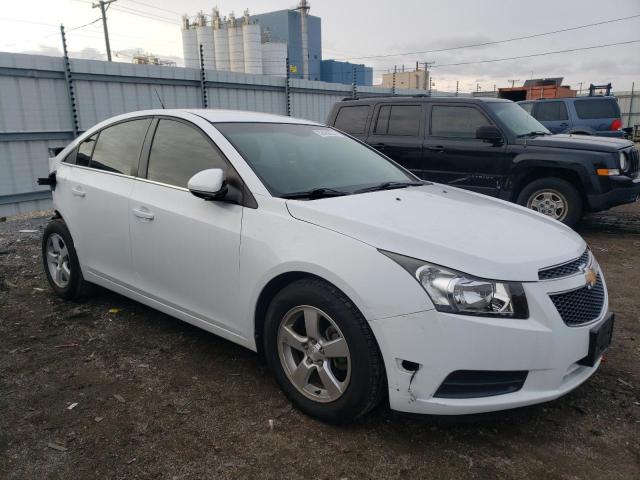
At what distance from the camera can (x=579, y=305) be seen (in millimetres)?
2420

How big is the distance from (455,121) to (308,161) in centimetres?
464

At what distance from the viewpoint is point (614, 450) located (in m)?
2.39

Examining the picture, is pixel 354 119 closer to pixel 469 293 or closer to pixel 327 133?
pixel 327 133

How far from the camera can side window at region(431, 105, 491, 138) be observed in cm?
714

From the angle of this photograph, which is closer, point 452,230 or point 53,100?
point 452,230

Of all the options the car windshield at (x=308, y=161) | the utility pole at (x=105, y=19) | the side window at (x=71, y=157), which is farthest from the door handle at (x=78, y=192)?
A: the utility pole at (x=105, y=19)

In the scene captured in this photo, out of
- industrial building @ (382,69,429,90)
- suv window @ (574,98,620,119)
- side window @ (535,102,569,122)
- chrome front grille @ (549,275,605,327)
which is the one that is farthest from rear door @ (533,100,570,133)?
industrial building @ (382,69,429,90)

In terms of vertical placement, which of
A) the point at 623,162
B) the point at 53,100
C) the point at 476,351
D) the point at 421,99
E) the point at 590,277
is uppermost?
the point at 53,100

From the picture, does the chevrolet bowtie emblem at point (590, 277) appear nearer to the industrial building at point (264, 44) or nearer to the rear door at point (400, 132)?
the rear door at point (400, 132)

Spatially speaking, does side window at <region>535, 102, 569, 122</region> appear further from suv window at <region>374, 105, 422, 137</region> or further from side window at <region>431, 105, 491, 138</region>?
suv window at <region>374, 105, 422, 137</region>

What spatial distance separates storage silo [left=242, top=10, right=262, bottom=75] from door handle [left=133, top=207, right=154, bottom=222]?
129ft

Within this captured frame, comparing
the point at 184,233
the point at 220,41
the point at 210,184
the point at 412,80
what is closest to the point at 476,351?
the point at 210,184

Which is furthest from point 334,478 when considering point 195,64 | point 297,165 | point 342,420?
point 195,64

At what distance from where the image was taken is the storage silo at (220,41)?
1655 inches
